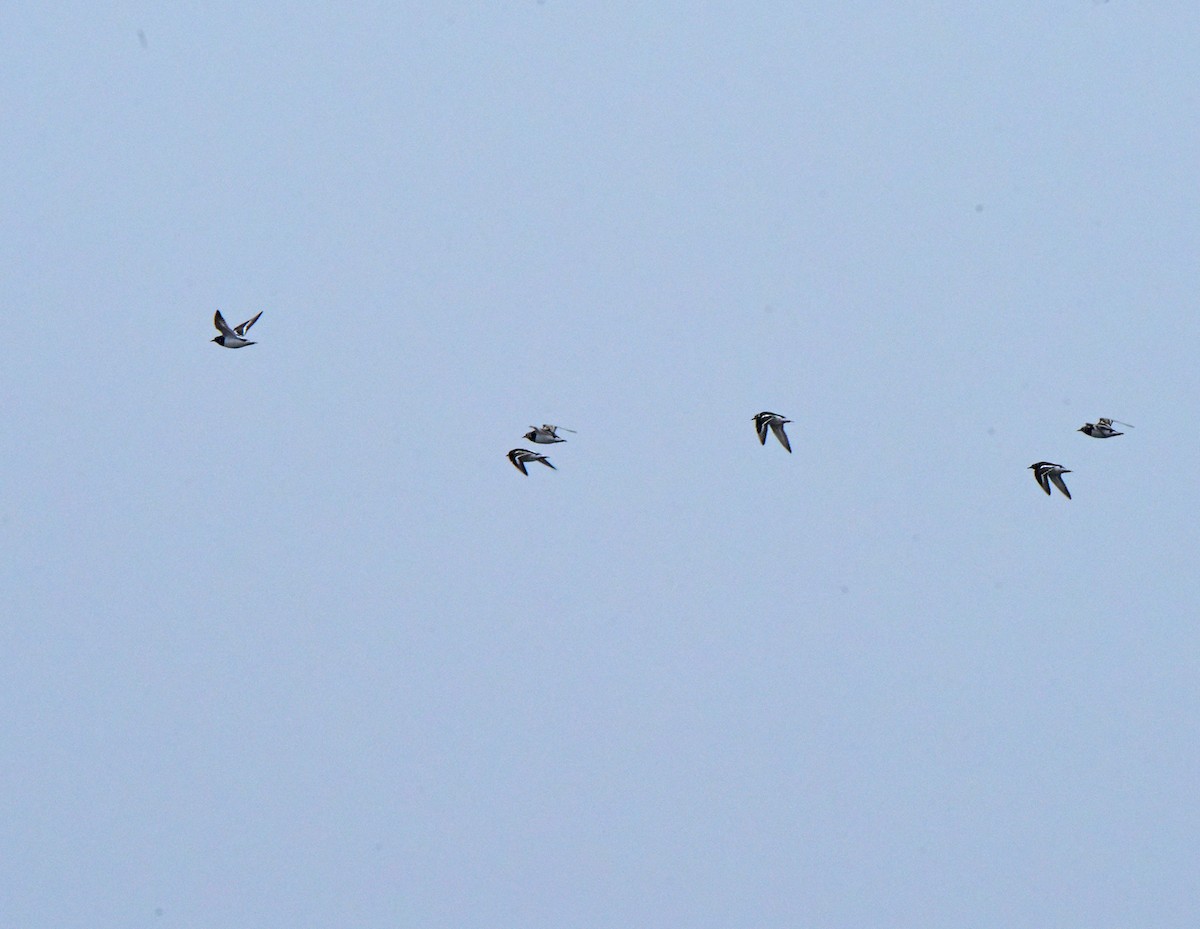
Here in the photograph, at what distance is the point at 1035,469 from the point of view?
59969 mm

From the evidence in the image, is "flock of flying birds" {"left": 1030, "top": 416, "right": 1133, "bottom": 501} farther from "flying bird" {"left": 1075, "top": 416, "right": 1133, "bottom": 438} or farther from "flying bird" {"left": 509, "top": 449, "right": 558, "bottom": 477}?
"flying bird" {"left": 509, "top": 449, "right": 558, "bottom": 477}

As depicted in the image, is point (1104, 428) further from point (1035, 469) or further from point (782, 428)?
point (782, 428)

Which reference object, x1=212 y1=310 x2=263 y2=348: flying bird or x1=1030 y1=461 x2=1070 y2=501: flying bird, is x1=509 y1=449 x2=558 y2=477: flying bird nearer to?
x1=212 y1=310 x2=263 y2=348: flying bird

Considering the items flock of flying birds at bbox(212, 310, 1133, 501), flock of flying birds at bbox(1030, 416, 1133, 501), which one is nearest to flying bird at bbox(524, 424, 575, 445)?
flock of flying birds at bbox(212, 310, 1133, 501)

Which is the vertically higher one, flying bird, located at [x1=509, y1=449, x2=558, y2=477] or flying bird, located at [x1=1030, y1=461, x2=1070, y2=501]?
flying bird, located at [x1=1030, y1=461, x2=1070, y2=501]

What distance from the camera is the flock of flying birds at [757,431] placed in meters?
57.5

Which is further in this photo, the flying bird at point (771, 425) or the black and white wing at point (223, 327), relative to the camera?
the flying bird at point (771, 425)

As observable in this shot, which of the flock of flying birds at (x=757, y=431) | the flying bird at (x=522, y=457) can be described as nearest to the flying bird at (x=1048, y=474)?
the flock of flying birds at (x=757, y=431)

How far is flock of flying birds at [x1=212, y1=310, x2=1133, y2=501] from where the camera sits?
5747 centimetres

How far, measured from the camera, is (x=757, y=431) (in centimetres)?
6141

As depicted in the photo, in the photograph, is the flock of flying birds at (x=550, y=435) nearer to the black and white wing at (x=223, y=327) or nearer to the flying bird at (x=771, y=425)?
the flying bird at (x=771, y=425)

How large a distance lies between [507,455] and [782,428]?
1017 centimetres

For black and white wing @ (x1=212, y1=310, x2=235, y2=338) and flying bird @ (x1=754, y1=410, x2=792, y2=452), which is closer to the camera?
black and white wing @ (x1=212, y1=310, x2=235, y2=338)

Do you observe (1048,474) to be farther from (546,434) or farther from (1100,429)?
(546,434)
